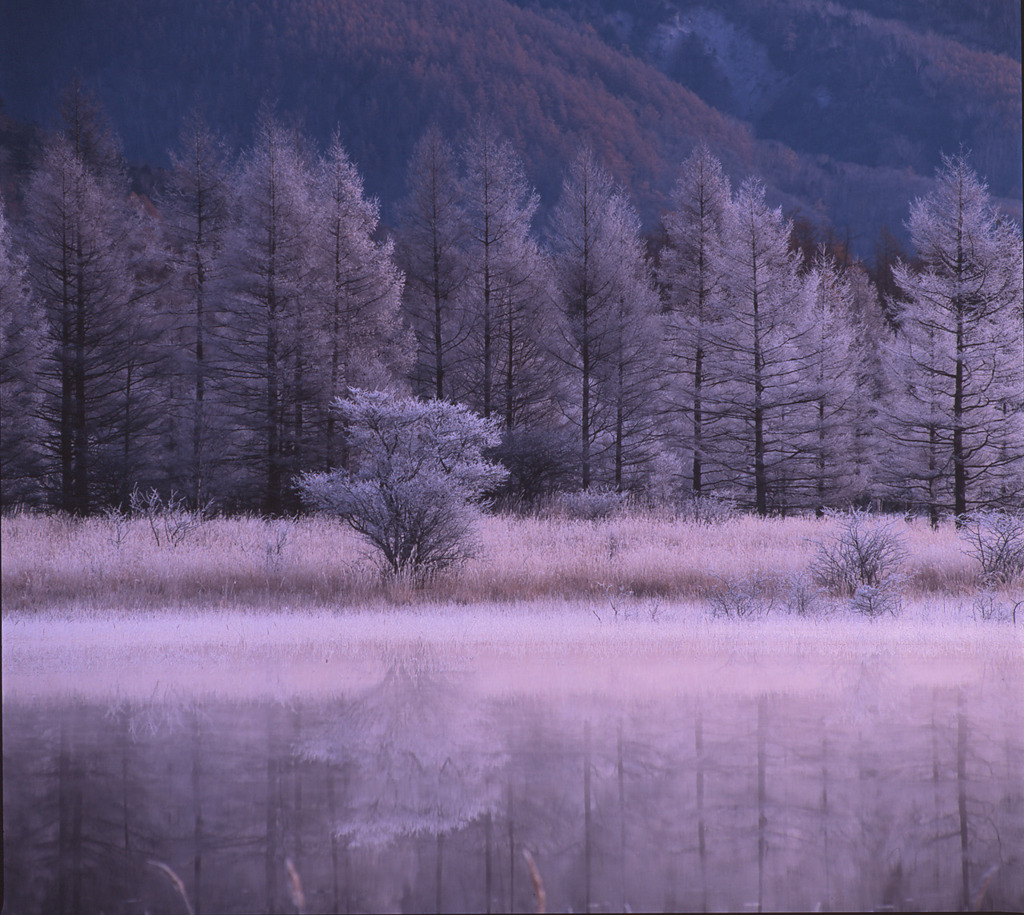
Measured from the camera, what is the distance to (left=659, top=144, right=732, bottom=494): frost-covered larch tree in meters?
23.6

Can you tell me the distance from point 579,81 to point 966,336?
10426mm

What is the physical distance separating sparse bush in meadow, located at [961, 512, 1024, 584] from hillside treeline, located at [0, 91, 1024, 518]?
8395 mm

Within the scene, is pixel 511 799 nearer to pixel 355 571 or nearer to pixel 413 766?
pixel 413 766

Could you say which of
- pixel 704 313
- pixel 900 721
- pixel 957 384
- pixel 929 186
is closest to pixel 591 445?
pixel 704 313

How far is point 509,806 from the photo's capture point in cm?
464

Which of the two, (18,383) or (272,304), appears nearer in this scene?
(18,383)

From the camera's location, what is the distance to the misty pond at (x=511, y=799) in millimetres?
4086

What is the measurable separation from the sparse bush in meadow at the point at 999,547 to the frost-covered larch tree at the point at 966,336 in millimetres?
8186

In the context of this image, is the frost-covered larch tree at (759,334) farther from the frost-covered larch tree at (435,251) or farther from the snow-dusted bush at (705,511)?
the frost-covered larch tree at (435,251)

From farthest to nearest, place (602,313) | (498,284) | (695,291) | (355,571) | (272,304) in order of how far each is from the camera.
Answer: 1. (695,291)
2. (498,284)
3. (602,313)
4. (272,304)
5. (355,571)

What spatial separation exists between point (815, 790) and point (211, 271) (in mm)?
21033

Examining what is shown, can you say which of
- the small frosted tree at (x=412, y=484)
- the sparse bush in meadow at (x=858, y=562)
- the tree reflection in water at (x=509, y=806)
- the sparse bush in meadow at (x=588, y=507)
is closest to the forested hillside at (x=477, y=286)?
the sparse bush in meadow at (x=588, y=507)

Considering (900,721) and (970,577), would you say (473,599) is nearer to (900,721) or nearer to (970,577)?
(900,721)

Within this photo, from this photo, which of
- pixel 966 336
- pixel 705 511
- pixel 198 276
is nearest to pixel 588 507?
pixel 705 511
